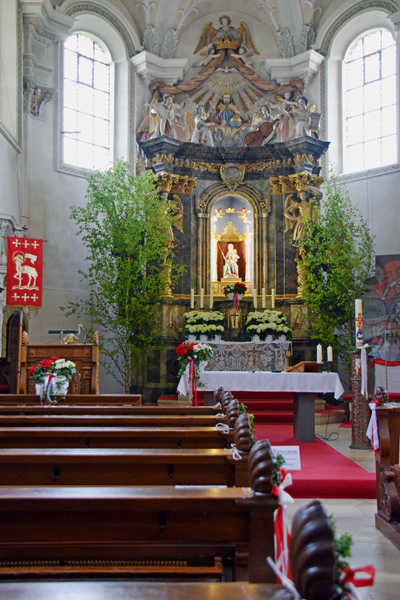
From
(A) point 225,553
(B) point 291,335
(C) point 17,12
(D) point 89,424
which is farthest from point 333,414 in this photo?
(C) point 17,12

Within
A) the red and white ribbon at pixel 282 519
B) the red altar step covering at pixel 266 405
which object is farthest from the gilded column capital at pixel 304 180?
the red and white ribbon at pixel 282 519

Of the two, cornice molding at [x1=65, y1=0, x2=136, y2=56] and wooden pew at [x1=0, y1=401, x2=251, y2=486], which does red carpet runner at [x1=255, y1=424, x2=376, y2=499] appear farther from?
cornice molding at [x1=65, y1=0, x2=136, y2=56]

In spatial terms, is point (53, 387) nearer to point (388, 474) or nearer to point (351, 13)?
point (388, 474)

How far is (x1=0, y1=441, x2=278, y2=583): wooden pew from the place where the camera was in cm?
260

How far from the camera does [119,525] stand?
2711 mm

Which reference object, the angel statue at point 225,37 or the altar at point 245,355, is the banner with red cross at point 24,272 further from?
the angel statue at point 225,37

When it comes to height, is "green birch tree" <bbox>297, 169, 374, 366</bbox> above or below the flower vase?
above

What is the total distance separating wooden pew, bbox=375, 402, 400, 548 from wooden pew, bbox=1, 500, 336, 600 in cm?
321

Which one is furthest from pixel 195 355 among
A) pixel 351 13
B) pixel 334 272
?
pixel 351 13

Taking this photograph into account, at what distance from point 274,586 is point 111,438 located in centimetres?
301

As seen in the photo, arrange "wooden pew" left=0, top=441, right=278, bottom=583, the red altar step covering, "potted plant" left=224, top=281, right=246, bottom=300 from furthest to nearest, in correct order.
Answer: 1. "potted plant" left=224, top=281, right=246, bottom=300
2. the red altar step covering
3. "wooden pew" left=0, top=441, right=278, bottom=583

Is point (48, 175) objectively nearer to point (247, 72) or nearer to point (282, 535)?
point (247, 72)

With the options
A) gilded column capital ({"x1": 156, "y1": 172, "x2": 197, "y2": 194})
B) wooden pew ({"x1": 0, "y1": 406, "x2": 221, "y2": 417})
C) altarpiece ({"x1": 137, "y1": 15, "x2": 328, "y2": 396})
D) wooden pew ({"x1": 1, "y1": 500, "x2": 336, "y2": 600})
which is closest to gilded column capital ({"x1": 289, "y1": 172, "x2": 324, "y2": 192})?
altarpiece ({"x1": 137, "y1": 15, "x2": 328, "y2": 396})

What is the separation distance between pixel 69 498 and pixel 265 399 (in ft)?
33.8
